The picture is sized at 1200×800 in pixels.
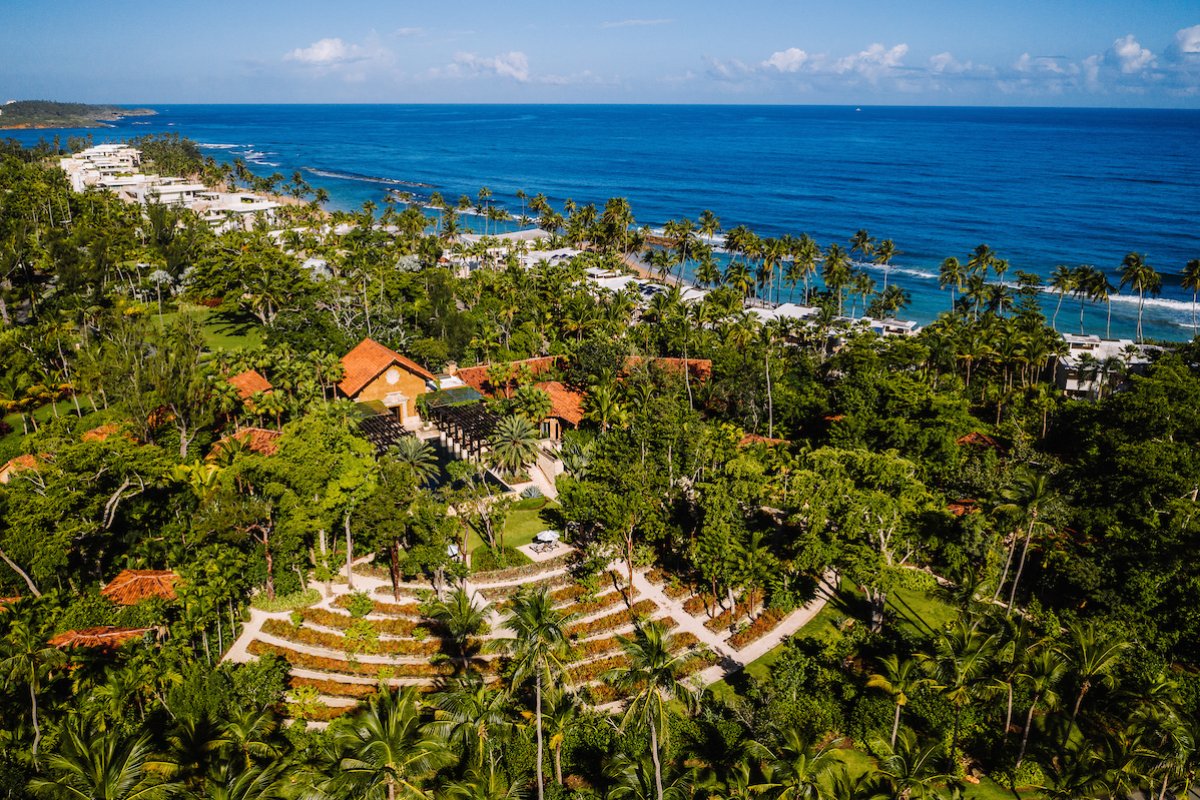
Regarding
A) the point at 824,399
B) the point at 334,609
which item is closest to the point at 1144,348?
the point at 824,399

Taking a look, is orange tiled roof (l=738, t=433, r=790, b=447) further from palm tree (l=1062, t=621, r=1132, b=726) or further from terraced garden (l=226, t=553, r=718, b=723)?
palm tree (l=1062, t=621, r=1132, b=726)

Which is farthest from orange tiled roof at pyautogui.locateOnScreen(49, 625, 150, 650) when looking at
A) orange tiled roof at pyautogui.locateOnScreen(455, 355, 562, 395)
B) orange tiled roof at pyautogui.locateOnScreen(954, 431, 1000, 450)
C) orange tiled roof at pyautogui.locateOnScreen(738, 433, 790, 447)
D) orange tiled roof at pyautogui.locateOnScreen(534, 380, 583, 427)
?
orange tiled roof at pyautogui.locateOnScreen(954, 431, 1000, 450)

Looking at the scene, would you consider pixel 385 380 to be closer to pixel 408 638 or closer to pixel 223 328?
pixel 408 638

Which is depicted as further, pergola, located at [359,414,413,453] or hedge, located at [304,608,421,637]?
pergola, located at [359,414,413,453]

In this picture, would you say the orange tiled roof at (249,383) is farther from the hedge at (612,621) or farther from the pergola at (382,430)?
the hedge at (612,621)

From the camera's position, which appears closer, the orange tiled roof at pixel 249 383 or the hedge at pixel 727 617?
the hedge at pixel 727 617

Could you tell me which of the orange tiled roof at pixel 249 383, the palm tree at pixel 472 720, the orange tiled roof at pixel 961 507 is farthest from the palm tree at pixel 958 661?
the orange tiled roof at pixel 249 383

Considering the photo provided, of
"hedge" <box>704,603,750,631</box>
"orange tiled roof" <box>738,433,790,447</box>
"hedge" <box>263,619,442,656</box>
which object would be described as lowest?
"hedge" <box>704,603,750,631</box>
